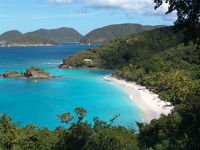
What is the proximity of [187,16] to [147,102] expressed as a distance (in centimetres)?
3395

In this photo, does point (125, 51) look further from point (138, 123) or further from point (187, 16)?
point (187, 16)

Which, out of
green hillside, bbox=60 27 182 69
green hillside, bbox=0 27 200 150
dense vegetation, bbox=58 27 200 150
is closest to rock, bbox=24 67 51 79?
dense vegetation, bbox=58 27 200 150

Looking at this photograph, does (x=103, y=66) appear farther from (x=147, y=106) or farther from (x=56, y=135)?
(x=56, y=135)

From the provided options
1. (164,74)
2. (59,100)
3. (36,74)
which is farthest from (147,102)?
(36,74)

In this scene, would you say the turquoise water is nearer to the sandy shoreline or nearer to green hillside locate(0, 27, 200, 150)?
the sandy shoreline

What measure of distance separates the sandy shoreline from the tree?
988 inches

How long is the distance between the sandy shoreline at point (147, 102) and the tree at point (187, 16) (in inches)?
988

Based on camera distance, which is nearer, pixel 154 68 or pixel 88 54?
pixel 154 68

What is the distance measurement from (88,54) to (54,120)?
69.4 metres

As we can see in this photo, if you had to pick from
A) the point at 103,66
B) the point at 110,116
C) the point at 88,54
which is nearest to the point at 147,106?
the point at 110,116

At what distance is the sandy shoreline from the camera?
36156 mm

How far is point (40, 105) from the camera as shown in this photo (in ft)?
143

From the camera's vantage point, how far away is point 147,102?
139 feet

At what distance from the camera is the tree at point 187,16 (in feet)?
29.5
